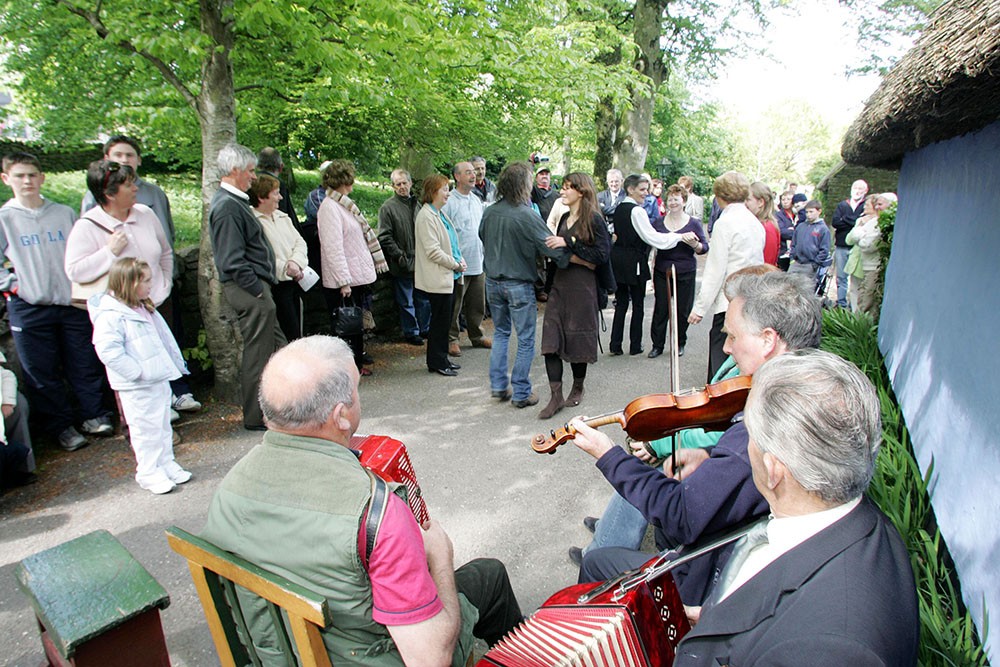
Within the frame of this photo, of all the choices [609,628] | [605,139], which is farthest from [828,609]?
[605,139]

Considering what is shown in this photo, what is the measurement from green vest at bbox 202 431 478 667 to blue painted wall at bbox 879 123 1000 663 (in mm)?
2349

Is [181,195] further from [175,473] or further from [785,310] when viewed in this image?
[785,310]

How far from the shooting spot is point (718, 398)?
2.38 meters

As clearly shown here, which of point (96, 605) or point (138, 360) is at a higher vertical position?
point (138, 360)

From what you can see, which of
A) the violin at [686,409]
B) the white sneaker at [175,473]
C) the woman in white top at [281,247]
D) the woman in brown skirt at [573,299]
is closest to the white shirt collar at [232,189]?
the woman in white top at [281,247]

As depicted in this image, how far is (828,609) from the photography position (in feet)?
4.32

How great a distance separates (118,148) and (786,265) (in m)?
10.8

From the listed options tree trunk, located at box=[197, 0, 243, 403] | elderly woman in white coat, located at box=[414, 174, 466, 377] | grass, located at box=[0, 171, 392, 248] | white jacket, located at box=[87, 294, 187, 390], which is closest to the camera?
white jacket, located at box=[87, 294, 187, 390]

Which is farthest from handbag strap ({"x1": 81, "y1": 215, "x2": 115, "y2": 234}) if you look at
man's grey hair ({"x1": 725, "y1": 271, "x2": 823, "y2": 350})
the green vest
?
man's grey hair ({"x1": 725, "y1": 271, "x2": 823, "y2": 350})

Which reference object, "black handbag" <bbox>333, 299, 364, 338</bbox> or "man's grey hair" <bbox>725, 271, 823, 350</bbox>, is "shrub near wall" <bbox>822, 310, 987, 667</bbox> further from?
"black handbag" <bbox>333, 299, 364, 338</bbox>

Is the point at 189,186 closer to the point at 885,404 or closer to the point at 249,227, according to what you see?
the point at 249,227

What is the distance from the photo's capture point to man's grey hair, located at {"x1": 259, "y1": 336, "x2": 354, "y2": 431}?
1.87 metres

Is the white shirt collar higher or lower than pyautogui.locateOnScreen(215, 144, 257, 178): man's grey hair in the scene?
lower

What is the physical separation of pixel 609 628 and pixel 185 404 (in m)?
4.59
